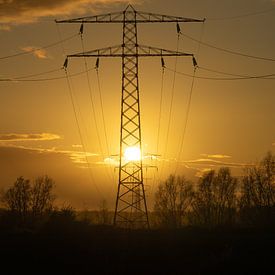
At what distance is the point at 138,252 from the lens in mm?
36562

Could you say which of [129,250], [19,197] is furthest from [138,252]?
[19,197]

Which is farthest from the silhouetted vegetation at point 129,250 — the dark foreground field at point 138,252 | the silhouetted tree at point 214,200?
the silhouetted tree at point 214,200

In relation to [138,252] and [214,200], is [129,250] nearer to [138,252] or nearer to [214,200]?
[138,252]

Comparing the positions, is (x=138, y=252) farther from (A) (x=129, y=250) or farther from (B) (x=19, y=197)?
(B) (x=19, y=197)

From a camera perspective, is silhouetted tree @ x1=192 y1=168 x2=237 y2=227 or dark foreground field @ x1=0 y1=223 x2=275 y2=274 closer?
dark foreground field @ x1=0 y1=223 x2=275 y2=274

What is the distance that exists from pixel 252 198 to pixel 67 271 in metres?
64.9

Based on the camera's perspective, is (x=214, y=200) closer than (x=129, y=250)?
No

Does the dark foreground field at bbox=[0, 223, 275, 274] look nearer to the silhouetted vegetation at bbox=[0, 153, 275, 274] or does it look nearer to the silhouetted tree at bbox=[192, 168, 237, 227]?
the silhouetted vegetation at bbox=[0, 153, 275, 274]

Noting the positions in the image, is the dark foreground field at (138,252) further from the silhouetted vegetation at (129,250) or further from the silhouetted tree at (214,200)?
the silhouetted tree at (214,200)

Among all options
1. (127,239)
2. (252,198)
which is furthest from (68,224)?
(252,198)

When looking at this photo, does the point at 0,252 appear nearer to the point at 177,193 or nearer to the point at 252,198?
the point at 252,198

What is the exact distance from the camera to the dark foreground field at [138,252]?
3256 centimetres

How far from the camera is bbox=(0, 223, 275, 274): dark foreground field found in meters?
32.6

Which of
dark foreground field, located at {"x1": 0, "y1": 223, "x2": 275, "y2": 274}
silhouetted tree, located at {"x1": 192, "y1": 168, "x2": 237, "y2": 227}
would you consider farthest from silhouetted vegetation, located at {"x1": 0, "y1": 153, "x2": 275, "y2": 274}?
silhouetted tree, located at {"x1": 192, "y1": 168, "x2": 237, "y2": 227}
